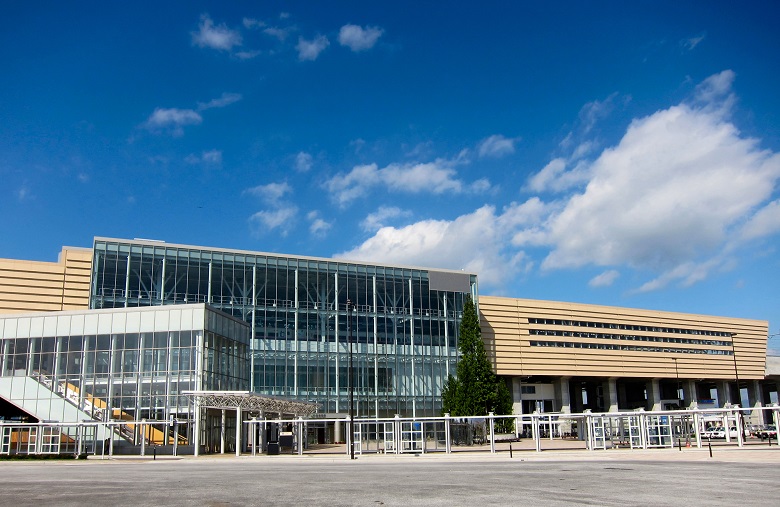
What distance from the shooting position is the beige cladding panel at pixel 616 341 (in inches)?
3524

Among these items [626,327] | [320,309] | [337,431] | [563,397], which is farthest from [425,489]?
[626,327]

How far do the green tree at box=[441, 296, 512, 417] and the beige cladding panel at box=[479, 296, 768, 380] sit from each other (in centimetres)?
1172

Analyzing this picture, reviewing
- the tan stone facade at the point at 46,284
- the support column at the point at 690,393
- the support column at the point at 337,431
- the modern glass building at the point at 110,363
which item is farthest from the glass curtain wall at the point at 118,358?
the support column at the point at 690,393

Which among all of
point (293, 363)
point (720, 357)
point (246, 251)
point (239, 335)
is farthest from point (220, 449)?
point (720, 357)

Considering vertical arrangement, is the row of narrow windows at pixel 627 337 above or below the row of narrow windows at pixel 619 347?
above

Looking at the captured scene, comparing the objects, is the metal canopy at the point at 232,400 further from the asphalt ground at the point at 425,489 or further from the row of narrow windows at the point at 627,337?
the row of narrow windows at the point at 627,337

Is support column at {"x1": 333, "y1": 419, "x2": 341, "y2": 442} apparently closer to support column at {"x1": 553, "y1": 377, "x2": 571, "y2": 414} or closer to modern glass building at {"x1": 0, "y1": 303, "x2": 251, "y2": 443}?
modern glass building at {"x1": 0, "y1": 303, "x2": 251, "y2": 443}

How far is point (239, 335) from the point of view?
204ft

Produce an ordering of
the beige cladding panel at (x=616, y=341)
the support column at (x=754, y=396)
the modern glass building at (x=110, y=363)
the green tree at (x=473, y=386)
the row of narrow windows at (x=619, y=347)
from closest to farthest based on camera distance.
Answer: the modern glass building at (x=110, y=363), the green tree at (x=473, y=386), the beige cladding panel at (x=616, y=341), the row of narrow windows at (x=619, y=347), the support column at (x=754, y=396)

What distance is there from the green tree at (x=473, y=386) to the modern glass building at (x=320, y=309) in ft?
22.4

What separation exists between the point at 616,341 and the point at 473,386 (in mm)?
33575

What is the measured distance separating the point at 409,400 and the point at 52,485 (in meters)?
60.3

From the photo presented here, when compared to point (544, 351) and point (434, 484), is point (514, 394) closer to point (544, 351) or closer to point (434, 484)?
point (544, 351)

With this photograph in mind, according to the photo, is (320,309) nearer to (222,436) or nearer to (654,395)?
(222,436)
